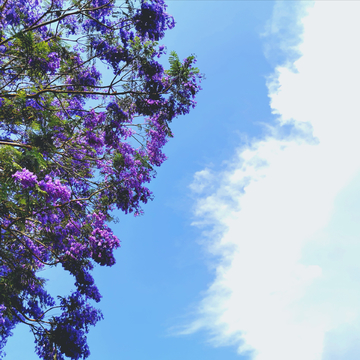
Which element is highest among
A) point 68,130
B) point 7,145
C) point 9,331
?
point 68,130

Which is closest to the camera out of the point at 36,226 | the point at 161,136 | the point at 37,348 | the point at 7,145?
the point at 7,145

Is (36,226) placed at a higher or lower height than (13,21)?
lower

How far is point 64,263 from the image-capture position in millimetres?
8086

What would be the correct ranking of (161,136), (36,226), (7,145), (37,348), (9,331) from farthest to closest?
(161,136)
(36,226)
(9,331)
(37,348)
(7,145)

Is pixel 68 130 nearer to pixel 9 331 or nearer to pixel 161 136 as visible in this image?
pixel 161 136

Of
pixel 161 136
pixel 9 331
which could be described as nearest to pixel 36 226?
pixel 9 331

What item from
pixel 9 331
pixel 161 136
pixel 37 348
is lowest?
pixel 37 348

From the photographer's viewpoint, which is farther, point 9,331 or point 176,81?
point 9,331

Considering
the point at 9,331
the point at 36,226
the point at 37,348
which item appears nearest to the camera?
the point at 37,348

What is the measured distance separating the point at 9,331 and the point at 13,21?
893 centimetres

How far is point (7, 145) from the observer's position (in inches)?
267

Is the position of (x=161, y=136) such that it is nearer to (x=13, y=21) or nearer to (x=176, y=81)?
(x=176, y=81)

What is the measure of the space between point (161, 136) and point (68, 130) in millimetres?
3252

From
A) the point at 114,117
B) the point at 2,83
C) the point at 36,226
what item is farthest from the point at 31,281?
the point at 2,83
